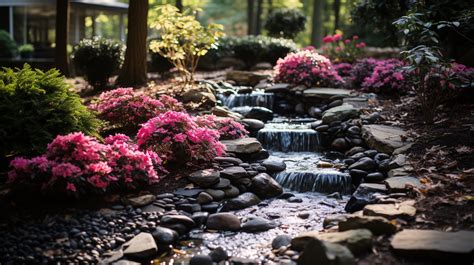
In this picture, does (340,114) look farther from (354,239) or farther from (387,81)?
(354,239)

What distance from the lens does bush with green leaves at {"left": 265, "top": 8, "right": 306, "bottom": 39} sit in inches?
683

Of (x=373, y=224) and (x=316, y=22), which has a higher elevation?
(x=316, y=22)

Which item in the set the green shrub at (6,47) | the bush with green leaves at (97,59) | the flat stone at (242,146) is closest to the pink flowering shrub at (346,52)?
the bush with green leaves at (97,59)

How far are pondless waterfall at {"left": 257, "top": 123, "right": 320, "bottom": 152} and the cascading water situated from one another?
205 centimetres

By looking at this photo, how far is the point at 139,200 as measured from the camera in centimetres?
524

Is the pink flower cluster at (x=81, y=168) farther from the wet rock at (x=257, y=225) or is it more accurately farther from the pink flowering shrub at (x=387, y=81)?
the pink flowering shrub at (x=387, y=81)

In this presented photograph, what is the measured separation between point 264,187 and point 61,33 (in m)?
8.47

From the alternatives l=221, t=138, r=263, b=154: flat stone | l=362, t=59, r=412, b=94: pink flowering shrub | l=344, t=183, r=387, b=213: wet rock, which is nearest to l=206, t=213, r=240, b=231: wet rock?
l=344, t=183, r=387, b=213: wet rock

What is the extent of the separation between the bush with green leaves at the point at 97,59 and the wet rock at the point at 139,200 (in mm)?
6221

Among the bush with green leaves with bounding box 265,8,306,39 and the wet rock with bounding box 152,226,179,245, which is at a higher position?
the bush with green leaves with bounding box 265,8,306,39

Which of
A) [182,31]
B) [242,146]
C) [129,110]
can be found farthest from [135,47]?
[242,146]

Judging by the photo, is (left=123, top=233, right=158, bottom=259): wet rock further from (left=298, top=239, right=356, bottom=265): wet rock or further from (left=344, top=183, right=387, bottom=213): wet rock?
(left=344, top=183, right=387, bottom=213): wet rock

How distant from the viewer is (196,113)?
343 inches

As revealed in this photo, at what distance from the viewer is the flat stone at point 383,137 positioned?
6.83m
